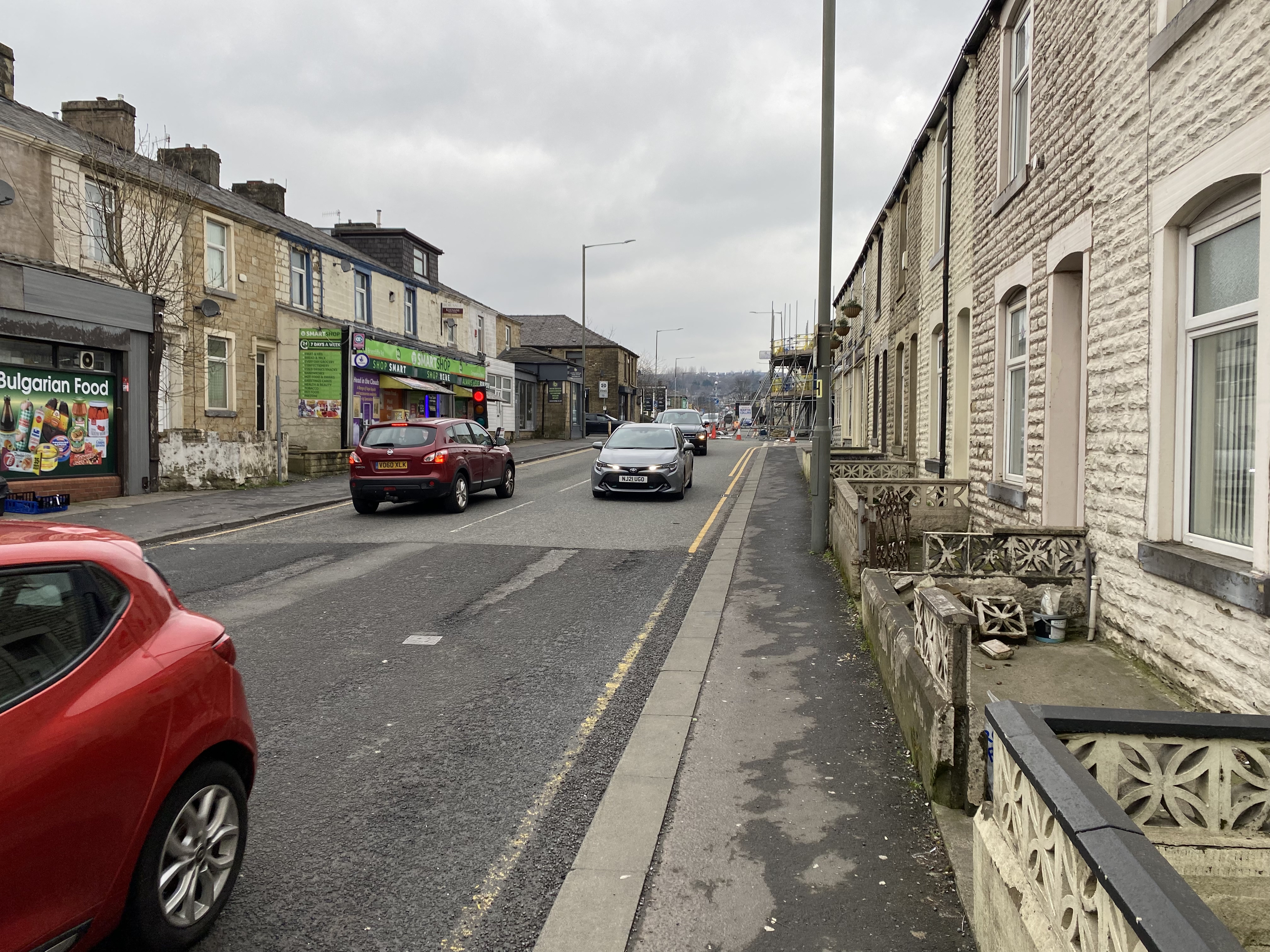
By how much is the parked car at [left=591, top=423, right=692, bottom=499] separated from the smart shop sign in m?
9.74

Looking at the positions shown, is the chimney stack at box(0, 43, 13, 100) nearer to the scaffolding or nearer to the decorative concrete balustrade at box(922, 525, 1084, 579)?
the decorative concrete balustrade at box(922, 525, 1084, 579)

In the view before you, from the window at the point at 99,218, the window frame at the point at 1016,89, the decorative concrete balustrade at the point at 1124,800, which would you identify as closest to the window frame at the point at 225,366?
the window at the point at 99,218

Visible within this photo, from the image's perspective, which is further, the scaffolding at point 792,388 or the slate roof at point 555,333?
the slate roof at point 555,333

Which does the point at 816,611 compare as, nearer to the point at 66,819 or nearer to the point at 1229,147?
the point at 1229,147

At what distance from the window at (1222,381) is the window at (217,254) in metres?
22.3

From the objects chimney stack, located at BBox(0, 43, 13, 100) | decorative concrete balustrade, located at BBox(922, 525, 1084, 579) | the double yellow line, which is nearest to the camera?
decorative concrete balustrade, located at BBox(922, 525, 1084, 579)

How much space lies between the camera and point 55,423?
646 inches

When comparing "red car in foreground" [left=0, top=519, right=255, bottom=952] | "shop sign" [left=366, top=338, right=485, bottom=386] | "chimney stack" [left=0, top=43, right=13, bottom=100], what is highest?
"chimney stack" [left=0, top=43, right=13, bottom=100]

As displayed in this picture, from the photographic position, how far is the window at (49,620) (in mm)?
2516

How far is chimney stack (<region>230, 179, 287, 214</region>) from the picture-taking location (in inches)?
1172

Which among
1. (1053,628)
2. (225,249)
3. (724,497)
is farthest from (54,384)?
(1053,628)

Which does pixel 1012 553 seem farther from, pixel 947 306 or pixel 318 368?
pixel 318 368

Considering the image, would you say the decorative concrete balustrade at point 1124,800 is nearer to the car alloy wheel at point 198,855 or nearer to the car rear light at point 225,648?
the car alloy wheel at point 198,855

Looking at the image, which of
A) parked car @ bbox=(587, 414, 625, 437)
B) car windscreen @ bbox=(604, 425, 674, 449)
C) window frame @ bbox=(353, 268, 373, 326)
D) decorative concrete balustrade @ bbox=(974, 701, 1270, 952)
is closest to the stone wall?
car windscreen @ bbox=(604, 425, 674, 449)
